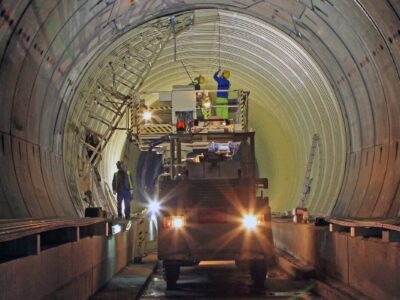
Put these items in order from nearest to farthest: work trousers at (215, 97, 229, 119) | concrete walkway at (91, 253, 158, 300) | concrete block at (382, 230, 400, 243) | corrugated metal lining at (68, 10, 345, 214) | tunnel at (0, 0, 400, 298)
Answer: concrete block at (382, 230, 400, 243) → concrete walkway at (91, 253, 158, 300) → tunnel at (0, 0, 400, 298) → corrugated metal lining at (68, 10, 345, 214) → work trousers at (215, 97, 229, 119)

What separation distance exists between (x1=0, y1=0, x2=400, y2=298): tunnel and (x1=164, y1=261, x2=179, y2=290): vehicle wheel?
96.2 inches

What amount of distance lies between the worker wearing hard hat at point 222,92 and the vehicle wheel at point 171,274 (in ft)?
33.5

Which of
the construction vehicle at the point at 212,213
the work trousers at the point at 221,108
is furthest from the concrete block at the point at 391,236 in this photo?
the work trousers at the point at 221,108

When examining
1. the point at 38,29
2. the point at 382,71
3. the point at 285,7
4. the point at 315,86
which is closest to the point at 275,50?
the point at 315,86

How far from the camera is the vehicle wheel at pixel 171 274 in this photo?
13030 millimetres

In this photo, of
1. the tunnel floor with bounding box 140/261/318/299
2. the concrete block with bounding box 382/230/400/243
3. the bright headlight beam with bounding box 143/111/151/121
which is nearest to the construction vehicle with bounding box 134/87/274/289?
the tunnel floor with bounding box 140/261/318/299

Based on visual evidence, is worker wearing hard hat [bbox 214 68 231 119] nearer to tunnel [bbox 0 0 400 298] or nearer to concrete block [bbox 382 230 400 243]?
tunnel [bbox 0 0 400 298]

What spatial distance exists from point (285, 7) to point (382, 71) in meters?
3.45

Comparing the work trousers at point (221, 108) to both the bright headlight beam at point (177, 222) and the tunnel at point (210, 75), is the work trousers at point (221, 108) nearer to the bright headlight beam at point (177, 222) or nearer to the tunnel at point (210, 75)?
the tunnel at point (210, 75)

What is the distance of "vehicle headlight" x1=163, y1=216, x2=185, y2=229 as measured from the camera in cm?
1291

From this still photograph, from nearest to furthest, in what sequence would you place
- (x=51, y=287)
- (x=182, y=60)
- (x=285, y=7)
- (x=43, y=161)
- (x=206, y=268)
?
(x=51, y=287)
(x=43, y=161)
(x=285, y=7)
(x=206, y=268)
(x=182, y=60)

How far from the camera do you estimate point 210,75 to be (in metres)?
26.2

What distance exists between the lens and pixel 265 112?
26.3m

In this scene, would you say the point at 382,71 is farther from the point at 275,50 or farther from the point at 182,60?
the point at 182,60
